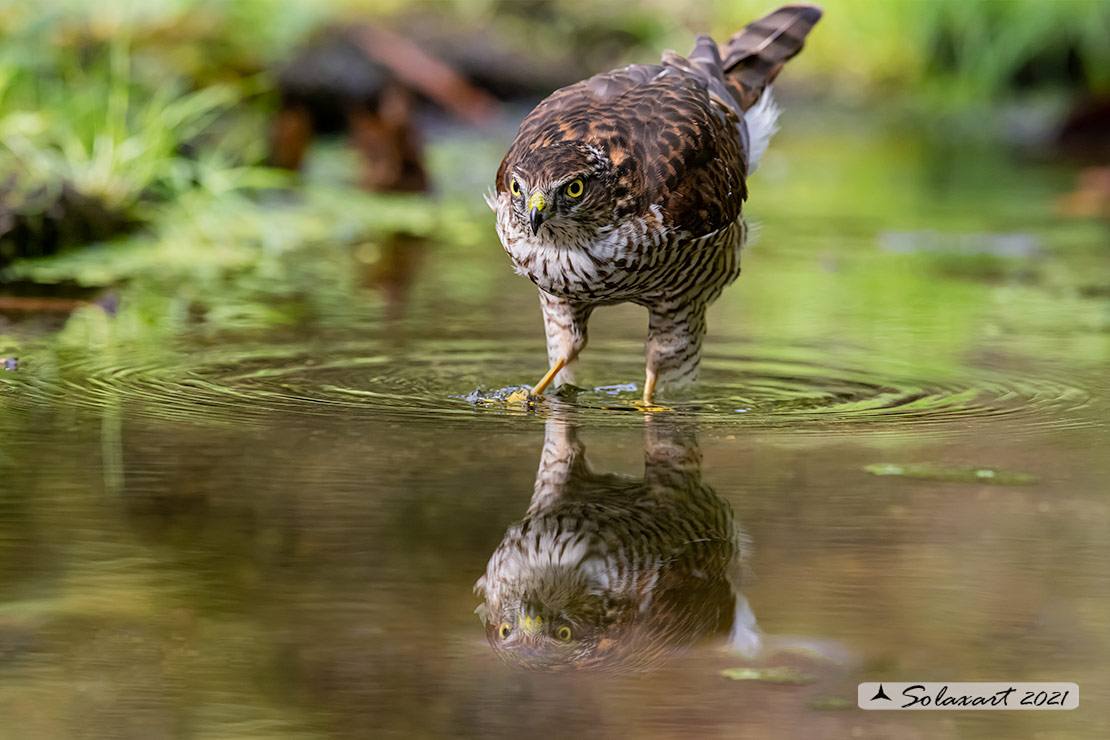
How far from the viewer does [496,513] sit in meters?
3.39

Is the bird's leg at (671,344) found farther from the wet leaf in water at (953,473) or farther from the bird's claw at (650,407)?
the wet leaf in water at (953,473)

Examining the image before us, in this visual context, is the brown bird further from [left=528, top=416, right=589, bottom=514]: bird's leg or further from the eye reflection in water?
the eye reflection in water

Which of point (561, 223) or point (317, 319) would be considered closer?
point (561, 223)

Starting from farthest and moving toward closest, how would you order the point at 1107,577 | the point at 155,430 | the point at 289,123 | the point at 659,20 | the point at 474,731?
the point at 659,20
the point at 289,123
the point at 155,430
the point at 1107,577
the point at 474,731

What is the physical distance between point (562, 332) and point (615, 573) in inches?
68.3

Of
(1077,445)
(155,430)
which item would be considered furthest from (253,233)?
(1077,445)

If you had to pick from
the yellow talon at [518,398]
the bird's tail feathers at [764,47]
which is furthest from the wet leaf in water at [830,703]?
the bird's tail feathers at [764,47]

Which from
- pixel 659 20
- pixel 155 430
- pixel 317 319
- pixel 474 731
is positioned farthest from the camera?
pixel 659 20

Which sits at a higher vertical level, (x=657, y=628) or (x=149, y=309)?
(x=149, y=309)

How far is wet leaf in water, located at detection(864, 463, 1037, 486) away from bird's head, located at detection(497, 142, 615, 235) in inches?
38.0

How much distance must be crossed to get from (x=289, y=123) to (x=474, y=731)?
8027 millimetres

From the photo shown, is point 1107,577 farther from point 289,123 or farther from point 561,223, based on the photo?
point 289,123

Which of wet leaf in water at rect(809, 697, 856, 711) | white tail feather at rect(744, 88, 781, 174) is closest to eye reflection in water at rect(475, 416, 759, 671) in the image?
wet leaf in water at rect(809, 697, 856, 711)

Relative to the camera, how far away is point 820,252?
8.15 metres
